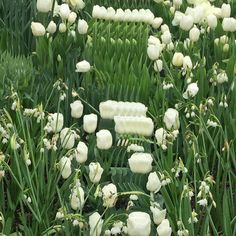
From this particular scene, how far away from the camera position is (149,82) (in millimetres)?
3033

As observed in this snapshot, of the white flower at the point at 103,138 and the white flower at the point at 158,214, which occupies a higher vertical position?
the white flower at the point at 103,138

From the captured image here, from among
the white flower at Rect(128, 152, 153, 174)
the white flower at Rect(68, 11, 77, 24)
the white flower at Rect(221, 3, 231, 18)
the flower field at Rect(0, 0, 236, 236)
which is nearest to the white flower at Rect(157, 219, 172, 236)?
the flower field at Rect(0, 0, 236, 236)

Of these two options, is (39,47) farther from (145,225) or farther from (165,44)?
(145,225)

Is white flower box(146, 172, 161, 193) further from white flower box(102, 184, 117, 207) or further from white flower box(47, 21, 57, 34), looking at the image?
white flower box(47, 21, 57, 34)

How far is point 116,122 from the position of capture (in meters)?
2.29

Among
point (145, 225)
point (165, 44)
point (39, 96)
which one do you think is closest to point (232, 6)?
Answer: point (165, 44)

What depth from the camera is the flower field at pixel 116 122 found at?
2051 millimetres

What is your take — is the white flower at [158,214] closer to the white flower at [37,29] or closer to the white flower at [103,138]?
the white flower at [103,138]

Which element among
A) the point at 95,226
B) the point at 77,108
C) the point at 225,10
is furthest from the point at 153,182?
the point at 225,10

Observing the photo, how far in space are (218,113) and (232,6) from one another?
1.65 meters

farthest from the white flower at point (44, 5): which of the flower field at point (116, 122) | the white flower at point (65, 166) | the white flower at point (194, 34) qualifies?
the white flower at point (65, 166)

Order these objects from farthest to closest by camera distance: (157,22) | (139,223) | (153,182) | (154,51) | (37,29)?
1. (157,22)
2. (37,29)
3. (154,51)
4. (153,182)
5. (139,223)

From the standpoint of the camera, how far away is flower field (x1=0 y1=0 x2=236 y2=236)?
2051 millimetres

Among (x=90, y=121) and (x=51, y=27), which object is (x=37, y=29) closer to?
(x=51, y=27)
